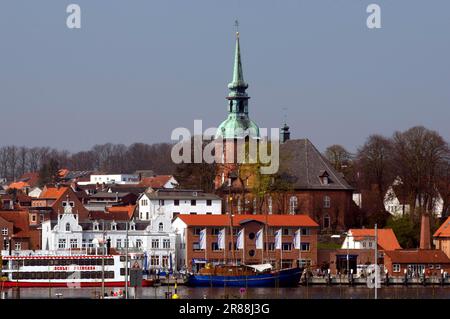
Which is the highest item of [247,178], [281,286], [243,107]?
[243,107]

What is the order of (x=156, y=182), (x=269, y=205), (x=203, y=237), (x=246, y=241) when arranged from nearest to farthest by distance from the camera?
(x=203, y=237) < (x=246, y=241) < (x=269, y=205) < (x=156, y=182)

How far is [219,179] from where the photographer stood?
114 metres

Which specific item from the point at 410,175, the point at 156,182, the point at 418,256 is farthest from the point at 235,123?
the point at 418,256

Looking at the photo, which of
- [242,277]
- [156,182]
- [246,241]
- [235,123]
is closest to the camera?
[242,277]

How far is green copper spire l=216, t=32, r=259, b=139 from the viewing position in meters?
124

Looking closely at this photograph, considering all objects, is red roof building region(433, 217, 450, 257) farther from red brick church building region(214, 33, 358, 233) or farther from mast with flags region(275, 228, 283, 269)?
red brick church building region(214, 33, 358, 233)

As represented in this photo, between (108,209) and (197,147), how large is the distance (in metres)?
16.2

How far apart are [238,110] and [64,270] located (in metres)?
49.2

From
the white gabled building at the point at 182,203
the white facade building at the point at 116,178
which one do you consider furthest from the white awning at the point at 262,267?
the white facade building at the point at 116,178

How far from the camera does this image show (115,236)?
3684 inches

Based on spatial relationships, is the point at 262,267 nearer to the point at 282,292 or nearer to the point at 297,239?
the point at 297,239
